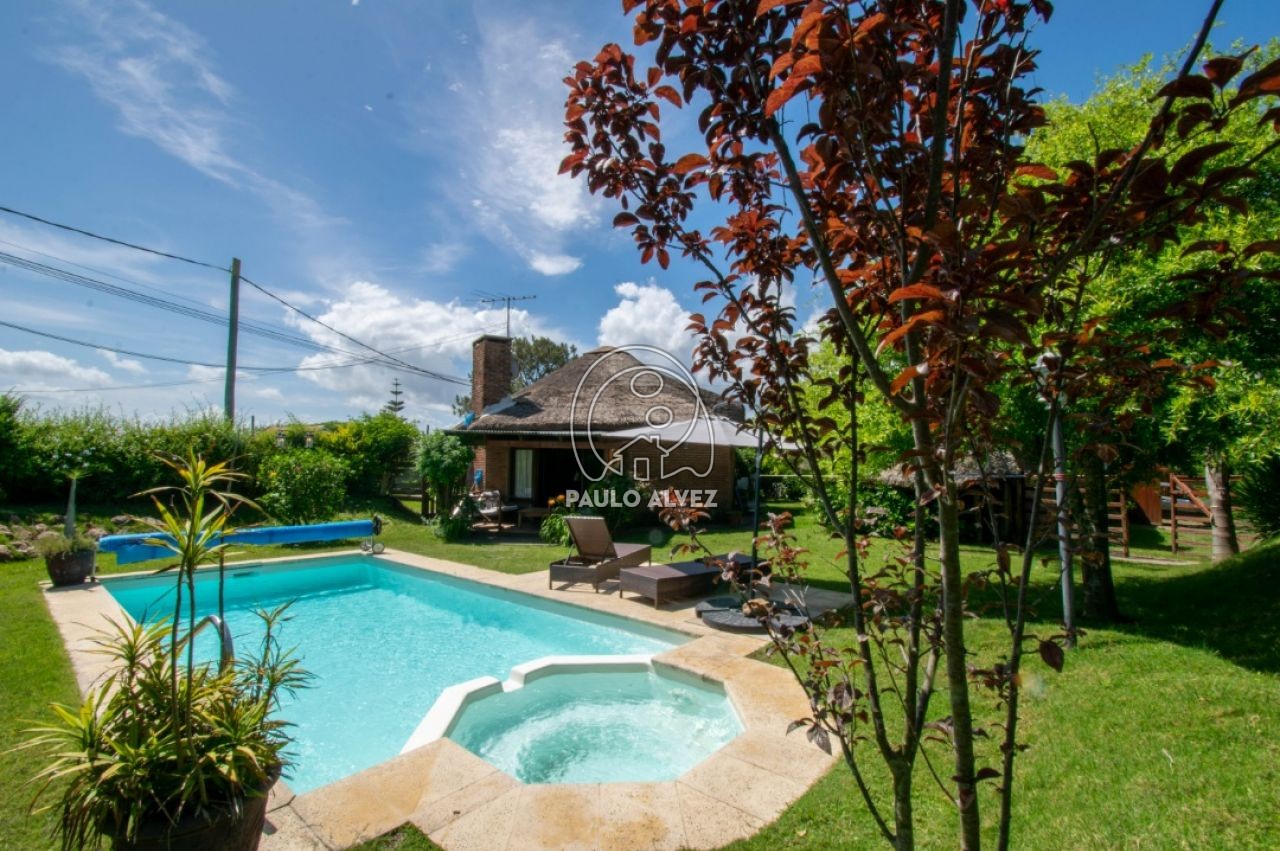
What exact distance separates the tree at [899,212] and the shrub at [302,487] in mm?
17042

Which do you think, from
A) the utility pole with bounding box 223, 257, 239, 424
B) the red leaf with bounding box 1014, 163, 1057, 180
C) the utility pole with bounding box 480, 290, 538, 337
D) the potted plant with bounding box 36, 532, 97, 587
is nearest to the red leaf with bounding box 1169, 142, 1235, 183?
the red leaf with bounding box 1014, 163, 1057, 180

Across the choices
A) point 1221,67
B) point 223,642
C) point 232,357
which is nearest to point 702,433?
point 223,642

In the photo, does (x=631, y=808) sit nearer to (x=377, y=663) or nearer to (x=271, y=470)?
(x=377, y=663)

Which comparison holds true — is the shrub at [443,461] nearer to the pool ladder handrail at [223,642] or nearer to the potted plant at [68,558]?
the potted plant at [68,558]

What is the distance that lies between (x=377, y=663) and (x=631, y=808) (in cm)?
596

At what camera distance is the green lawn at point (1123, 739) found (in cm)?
318

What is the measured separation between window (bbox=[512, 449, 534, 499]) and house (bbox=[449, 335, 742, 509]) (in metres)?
0.03

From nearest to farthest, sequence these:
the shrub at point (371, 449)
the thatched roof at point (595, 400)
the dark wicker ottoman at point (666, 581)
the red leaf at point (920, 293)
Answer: the red leaf at point (920, 293)
the dark wicker ottoman at point (666, 581)
the thatched roof at point (595, 400)
the shrub at point (371, 449)

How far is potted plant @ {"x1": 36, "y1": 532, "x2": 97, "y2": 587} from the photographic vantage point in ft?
31.9

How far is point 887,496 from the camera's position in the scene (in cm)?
1507

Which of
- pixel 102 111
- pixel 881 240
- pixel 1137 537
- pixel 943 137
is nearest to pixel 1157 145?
pixel 943 137

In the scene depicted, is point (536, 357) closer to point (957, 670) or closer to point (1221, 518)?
point (1221, 518)

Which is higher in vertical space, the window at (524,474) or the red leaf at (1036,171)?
the red leaf at (1036,171)

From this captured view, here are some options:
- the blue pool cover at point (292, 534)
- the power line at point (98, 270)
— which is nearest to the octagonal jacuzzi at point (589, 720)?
the blue pool cover at point (292, 534)
